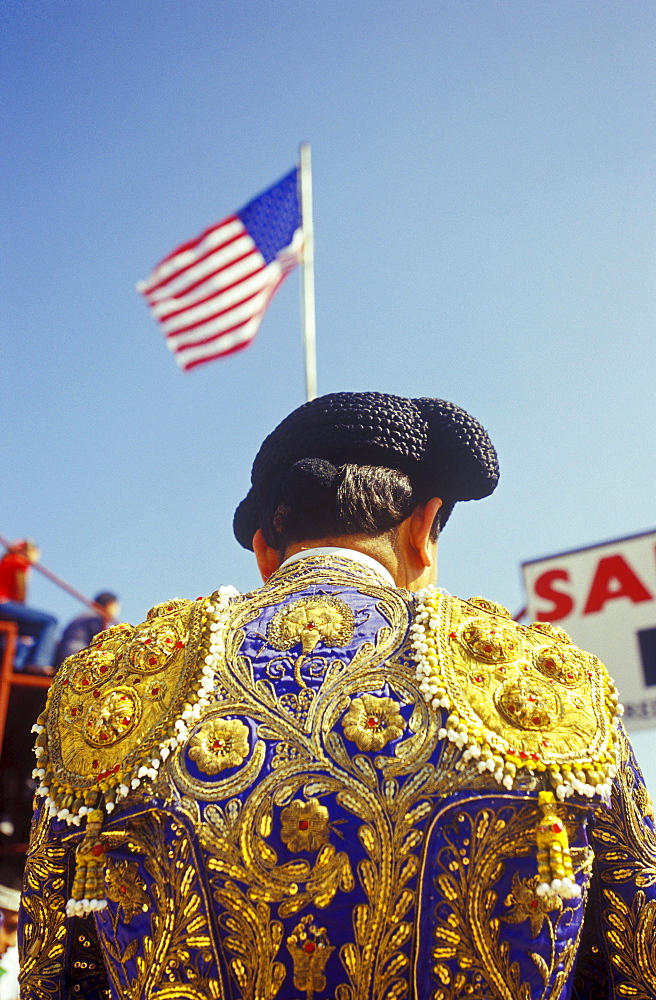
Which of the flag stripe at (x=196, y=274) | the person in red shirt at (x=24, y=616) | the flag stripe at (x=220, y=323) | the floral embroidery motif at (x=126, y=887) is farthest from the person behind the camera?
the flag stripe at (x=196, y=274)

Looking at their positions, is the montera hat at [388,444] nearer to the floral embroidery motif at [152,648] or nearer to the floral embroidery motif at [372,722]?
Answer: the floral embroidery motif at [152,648]

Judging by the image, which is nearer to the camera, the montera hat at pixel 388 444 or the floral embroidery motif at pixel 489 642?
the floral embroidery motif at pixel 489 642

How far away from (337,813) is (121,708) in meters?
0.42

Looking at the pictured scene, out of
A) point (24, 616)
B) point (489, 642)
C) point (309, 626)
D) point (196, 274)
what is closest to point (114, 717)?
point (309, 626)

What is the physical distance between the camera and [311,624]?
1.63 metres

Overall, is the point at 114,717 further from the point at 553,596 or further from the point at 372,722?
the point at 553,596

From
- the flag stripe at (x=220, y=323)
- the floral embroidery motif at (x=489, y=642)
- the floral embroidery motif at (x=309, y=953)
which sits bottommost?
the floral embroidery motif at (x=309, y=953)

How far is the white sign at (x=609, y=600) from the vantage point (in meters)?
8.51

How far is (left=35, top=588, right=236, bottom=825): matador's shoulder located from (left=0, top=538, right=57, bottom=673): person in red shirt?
712cm

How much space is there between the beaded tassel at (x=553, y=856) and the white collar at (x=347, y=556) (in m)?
0.58

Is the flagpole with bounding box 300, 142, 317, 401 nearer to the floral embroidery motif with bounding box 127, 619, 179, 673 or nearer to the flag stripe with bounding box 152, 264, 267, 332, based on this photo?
the flag stripe with bounding box 152, 264, 267, 332

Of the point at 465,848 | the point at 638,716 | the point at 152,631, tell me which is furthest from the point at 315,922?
the point at 638,716

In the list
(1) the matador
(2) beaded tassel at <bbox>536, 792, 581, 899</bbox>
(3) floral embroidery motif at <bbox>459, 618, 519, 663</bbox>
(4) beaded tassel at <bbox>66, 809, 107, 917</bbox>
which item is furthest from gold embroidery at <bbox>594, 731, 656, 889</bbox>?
(4) beaded tassel at <bbox>66, 809, 107, 917</bbox>

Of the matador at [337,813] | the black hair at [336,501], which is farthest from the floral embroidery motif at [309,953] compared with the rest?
the black hair at [336,501]
